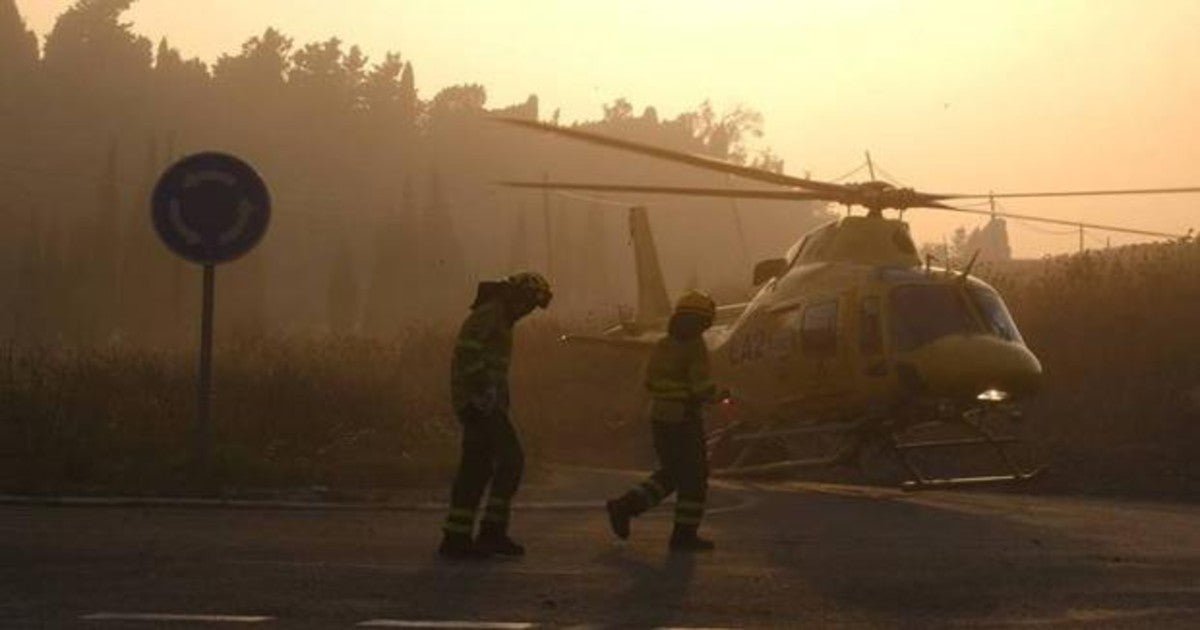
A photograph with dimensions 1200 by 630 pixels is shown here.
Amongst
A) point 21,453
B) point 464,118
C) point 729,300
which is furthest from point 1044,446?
point 464,118

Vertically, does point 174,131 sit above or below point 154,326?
above

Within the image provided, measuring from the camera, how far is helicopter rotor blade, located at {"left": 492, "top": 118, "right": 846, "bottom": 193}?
61.5ft

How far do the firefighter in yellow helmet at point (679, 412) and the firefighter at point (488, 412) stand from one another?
1.02 meters

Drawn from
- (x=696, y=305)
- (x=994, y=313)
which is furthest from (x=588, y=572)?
(x=994, y=313)

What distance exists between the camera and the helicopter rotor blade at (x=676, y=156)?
18.7 meters

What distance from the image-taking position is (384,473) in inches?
648

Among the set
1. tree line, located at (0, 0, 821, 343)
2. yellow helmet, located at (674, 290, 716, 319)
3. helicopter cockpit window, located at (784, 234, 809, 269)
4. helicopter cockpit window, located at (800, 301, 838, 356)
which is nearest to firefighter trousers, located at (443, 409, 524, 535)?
yellow helmet, located at (674, 290, 716, 319)

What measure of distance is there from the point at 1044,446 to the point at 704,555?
14.3 metres

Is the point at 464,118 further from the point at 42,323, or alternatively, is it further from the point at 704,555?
the point at 704,555

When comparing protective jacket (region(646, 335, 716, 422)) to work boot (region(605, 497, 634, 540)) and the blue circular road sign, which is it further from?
the blue circular road sign

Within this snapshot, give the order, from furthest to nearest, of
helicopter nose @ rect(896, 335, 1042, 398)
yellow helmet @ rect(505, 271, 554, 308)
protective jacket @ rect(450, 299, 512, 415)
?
helicopter nose @ rect(896, 335, 1042, 398) < yellow helmet @ rect(505, 271, 554, 308) < protective jacket @ rect(450, 299, 512, 415)

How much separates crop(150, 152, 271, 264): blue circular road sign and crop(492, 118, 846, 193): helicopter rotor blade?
4342mm

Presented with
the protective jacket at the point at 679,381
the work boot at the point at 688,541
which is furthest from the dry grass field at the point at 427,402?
the work boot at the point at 688,541

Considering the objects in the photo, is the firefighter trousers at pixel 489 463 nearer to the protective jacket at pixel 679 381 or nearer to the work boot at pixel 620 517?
the work boot at pixel 620 517
